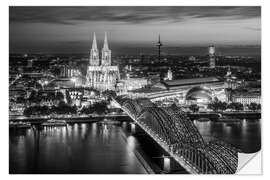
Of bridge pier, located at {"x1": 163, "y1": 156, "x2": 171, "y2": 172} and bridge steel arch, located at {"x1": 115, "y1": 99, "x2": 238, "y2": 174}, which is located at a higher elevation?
bridge steel arch, located at {"x1": 115, "y1": 99, "x2": 238, "y2": 174}

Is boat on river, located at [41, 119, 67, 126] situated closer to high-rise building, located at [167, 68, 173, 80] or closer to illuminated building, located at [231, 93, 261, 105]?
high-rise building, located at [167, 68, 173, 80]

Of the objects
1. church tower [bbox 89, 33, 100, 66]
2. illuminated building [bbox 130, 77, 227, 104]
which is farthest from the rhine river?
church tower [bbox 89, 33, 100, 66]

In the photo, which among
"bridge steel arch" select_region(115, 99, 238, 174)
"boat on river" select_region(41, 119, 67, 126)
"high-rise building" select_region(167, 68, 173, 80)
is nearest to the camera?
"bridge steel arch" select_region(115, 99, 238, 174)

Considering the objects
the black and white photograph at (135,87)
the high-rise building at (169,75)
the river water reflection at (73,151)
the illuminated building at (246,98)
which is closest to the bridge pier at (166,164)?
the black and white photograph at (135,87)

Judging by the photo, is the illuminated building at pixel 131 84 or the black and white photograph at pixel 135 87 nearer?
the black and white photograph at pixel 135 87

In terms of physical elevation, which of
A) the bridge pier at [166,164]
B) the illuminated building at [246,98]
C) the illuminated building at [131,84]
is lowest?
the bridge pier at [166,164]

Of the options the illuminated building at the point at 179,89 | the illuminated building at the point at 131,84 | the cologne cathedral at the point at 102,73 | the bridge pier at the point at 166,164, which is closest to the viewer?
the bridge pier at the point at 166,164

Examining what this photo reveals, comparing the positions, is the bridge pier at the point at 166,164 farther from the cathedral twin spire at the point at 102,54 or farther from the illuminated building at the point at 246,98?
the cathedral twin spire at the point at 102,54
